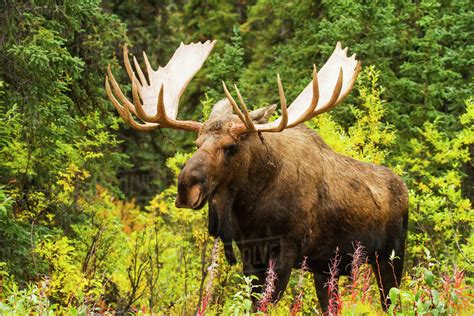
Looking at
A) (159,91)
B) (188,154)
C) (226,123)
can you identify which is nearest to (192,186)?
(226,123)

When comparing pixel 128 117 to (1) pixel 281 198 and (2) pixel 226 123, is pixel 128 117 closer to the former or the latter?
(2) pixel 226 123

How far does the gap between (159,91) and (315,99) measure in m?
1.38

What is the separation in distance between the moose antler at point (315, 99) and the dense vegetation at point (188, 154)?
125 centimetres

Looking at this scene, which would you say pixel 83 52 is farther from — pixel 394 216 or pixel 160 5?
pixel 160 5

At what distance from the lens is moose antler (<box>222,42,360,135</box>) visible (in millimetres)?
8102

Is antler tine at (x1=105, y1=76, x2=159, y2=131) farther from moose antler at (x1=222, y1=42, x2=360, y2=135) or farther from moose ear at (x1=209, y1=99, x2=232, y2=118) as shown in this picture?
moose antler at (x1=222, y1=42, x2=360, y2=135)

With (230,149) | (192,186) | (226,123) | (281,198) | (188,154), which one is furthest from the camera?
(188,154)

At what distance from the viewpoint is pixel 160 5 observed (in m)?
26.0

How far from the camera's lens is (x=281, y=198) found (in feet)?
27.8

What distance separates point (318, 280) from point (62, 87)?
3792 millimetres

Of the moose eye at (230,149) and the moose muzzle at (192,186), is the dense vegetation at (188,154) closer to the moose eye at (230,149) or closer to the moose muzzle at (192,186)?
the moose muzzle at (192,186)

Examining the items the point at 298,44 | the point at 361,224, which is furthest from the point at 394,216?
the point at 298,44

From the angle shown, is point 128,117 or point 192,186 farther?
point 128,117

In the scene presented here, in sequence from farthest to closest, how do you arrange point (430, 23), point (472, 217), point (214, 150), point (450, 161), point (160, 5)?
point (160, 5) < point (430, 23) < point (450, 161) < point (472, 217) < point (214, 150)
